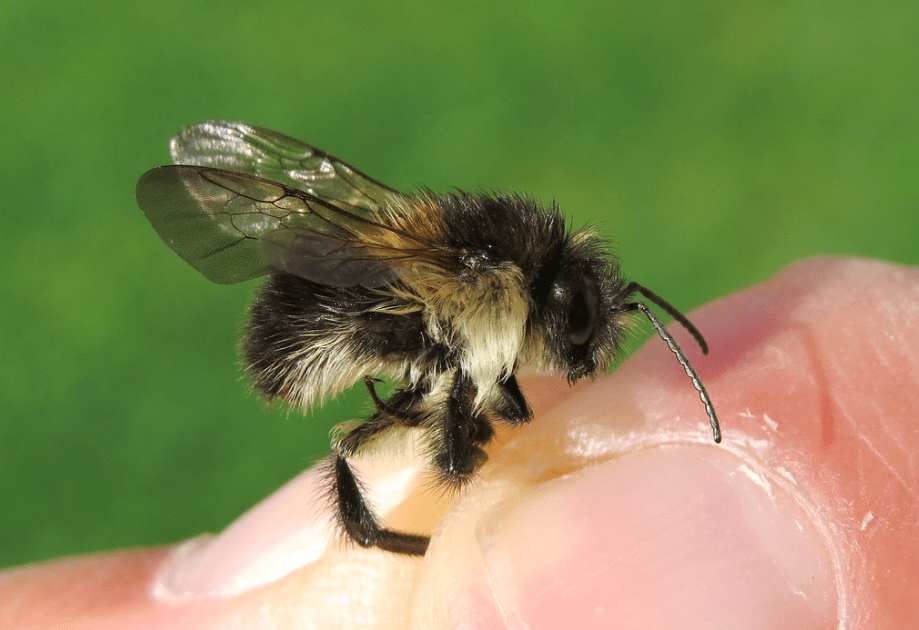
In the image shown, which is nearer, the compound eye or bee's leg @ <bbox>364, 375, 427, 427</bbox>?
the compound eye

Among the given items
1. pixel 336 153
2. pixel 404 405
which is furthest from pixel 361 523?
pixel 336 153

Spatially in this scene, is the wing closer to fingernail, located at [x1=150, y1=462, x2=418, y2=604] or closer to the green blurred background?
fingernail, located at [x1=150, y1=462, x2=418, y2=604]

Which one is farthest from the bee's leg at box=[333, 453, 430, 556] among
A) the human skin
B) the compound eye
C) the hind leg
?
the compound eye

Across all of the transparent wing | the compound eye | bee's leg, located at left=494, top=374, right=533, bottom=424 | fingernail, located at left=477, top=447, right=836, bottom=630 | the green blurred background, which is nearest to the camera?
fingernail, located at left=477, top=447, right=836, bottom=630

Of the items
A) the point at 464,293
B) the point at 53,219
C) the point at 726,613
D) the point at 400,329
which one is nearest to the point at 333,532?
the point at 400,329

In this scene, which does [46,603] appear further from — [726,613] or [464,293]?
[726,613]
